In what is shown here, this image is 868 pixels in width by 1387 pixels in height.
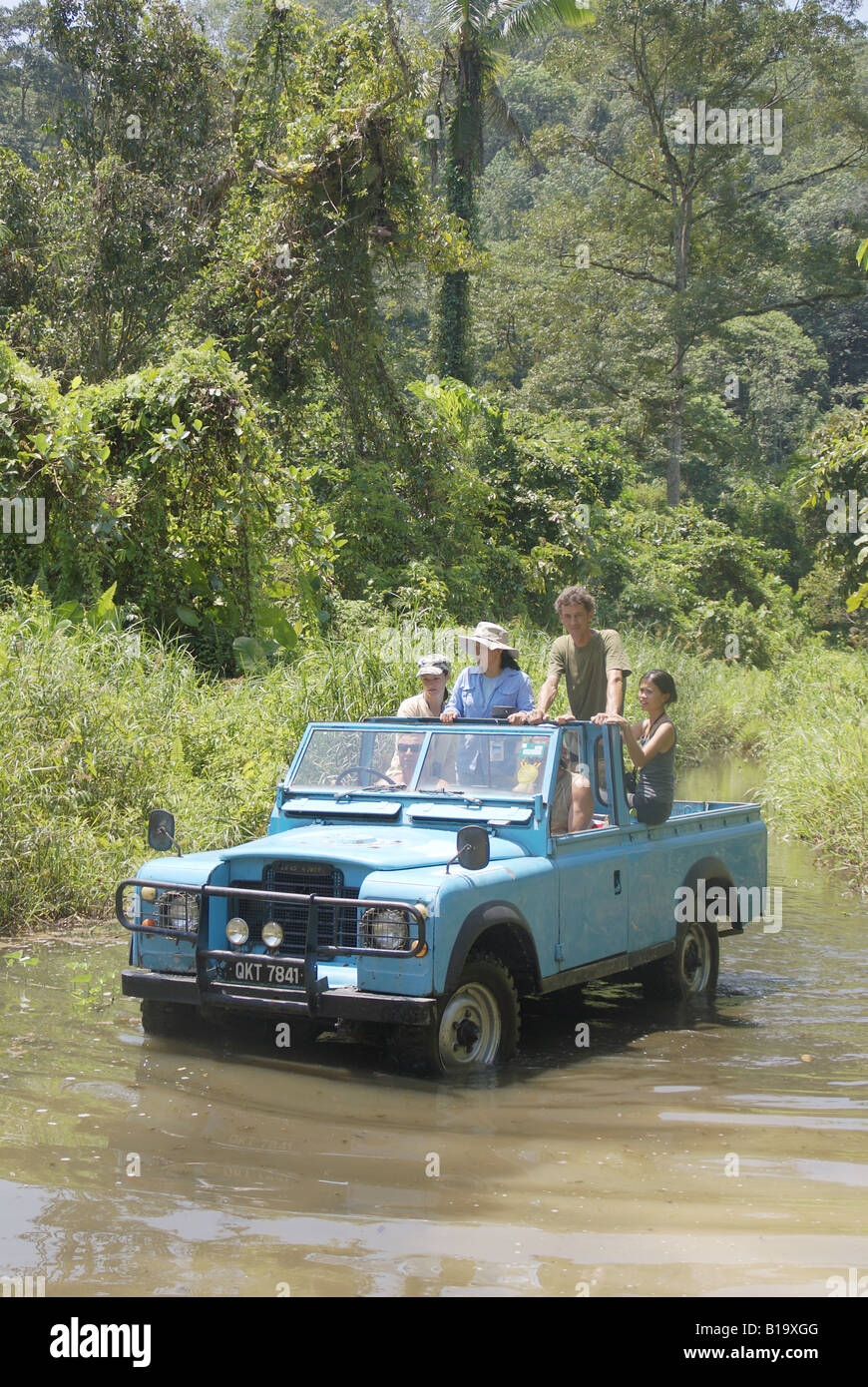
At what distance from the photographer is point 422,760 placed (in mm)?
7172

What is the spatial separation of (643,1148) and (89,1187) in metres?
2.14

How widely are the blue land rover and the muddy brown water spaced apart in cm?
34

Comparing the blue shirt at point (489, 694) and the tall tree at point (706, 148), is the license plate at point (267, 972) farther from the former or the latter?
the tall tree at point (706, 148)

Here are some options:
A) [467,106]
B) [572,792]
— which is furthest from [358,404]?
[572,792]

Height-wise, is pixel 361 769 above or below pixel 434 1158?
above

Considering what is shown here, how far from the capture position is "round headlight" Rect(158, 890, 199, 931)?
631cm

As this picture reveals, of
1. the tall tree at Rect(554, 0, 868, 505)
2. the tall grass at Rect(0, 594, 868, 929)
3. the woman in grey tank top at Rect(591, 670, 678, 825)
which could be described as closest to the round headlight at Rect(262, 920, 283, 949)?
the woman in grey tank top at Rect(591, 670, 678, 825)

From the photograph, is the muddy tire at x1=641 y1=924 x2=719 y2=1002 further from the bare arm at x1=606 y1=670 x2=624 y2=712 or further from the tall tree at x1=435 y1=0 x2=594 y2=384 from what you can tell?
the tall tree at x1=435 y1=0 x2=594 y2=384

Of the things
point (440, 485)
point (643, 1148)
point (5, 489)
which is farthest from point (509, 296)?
point (643, 1148)

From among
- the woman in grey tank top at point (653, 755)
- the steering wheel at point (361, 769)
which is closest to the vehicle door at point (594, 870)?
the woman in grey tank top at point (653, 755)

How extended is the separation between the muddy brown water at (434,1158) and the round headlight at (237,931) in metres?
0.60

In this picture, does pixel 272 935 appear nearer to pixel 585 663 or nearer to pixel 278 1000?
pixel 278 1000

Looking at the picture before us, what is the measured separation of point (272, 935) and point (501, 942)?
1121 millimetres
